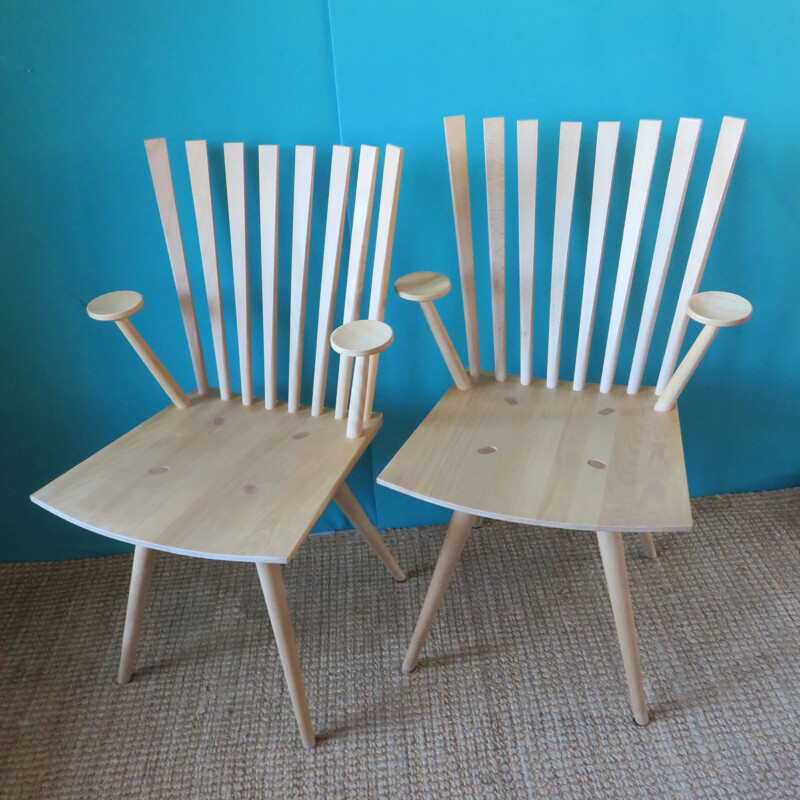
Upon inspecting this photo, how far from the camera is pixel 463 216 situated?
1.10 metres

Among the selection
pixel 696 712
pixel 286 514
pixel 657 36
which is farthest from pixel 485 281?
pixel 696 712

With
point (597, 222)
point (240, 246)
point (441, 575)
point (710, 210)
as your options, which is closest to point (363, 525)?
point (441, 575)

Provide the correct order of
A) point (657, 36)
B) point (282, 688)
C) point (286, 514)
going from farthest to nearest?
point (282, 688) → point (657, 36) → point (286, 514)

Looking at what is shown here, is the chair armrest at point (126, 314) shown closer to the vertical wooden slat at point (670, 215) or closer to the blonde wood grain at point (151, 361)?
the blonde wood grain at point (151, 361)

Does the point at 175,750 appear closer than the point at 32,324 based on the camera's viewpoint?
Yes

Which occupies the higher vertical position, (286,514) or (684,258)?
(684,258)

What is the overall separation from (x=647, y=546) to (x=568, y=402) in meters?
0.43

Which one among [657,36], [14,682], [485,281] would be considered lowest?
[14,682]

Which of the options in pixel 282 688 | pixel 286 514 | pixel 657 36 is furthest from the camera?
pixel 282 688

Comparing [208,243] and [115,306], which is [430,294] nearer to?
[208,243]

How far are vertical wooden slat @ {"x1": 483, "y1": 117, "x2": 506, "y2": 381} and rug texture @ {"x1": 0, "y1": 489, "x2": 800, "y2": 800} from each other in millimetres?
482

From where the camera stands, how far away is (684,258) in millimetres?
1220

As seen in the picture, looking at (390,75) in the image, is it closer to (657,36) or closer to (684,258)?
(657,36)

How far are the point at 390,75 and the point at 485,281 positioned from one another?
14.8 inches
